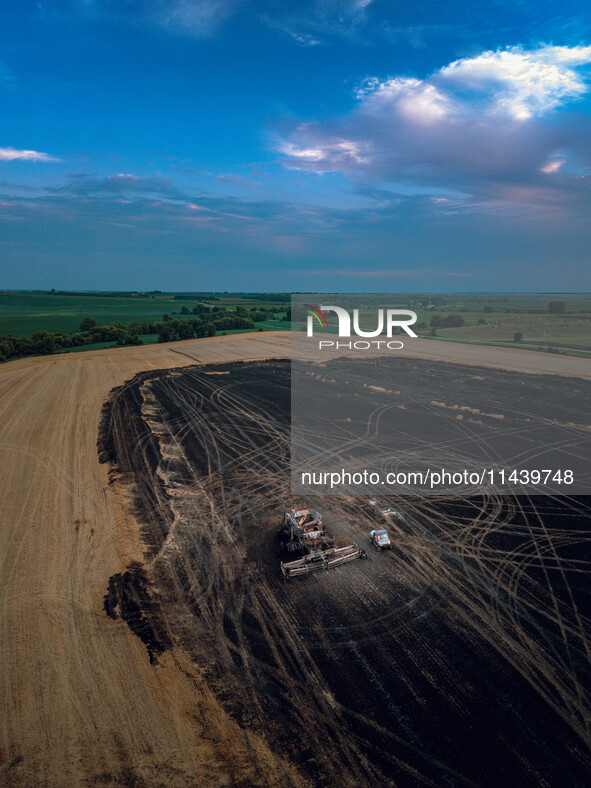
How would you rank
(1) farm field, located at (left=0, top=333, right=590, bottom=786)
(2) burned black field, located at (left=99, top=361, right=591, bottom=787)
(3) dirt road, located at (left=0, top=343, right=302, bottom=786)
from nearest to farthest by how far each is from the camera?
1. (3) dirt road, located at (left=0, top=343, right=302, bottom=786)
2. (1) farm field, located at (left=0, top=333, right=590, bottom=786)
3. (2) burned black field, located at (left=99, top=361, right=591, bottom=787)

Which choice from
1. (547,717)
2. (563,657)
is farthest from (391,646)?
(563,657)

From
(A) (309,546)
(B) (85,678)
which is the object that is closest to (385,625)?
(A) (309,546)

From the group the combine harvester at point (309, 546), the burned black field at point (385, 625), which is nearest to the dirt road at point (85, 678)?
the burned black field at point (385, 625)

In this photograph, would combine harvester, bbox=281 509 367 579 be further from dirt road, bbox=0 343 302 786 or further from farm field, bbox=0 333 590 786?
dirt road, bbox=0 343 302 786

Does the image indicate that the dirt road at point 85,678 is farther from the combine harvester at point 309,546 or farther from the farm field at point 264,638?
the combine harvester at point 309,546

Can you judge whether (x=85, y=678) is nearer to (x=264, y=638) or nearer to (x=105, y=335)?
(x=264, y=638)

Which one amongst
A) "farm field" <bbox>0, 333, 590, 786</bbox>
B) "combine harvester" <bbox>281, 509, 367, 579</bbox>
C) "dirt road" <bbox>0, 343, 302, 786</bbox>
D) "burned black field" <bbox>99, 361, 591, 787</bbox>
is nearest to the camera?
"dirt road" <bbox>0, 343, 302, 786</bbox>

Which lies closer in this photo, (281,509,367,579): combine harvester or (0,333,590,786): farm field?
(0,333,590,786): farm field

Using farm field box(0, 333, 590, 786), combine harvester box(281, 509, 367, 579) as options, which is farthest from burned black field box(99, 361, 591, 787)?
combine harvester box(281, 509, 367, 579)
